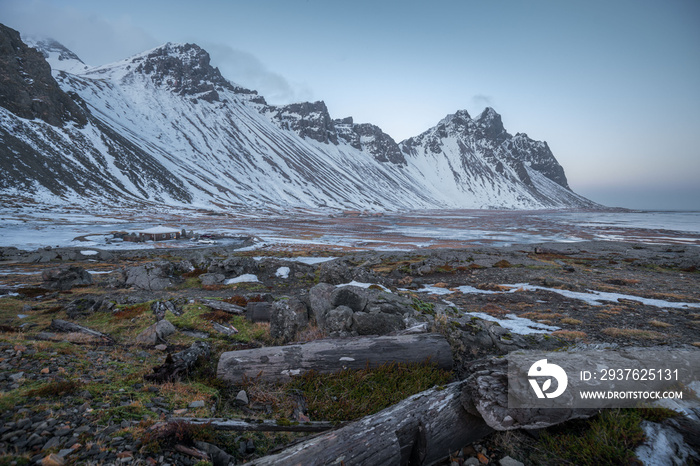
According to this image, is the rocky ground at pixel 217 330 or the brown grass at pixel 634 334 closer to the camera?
the rocky ground at pixel 217 330

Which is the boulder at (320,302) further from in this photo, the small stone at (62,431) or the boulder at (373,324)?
the small stone at (62,431)

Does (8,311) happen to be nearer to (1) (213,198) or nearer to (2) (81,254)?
(2) (81,254)

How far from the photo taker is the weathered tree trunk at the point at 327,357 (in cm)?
654

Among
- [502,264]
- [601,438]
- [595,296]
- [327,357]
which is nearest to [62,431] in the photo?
[327,357]

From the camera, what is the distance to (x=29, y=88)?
11069cm

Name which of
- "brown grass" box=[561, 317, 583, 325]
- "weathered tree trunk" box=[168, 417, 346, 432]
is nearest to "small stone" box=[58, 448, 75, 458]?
"weathered tree trunk" box=[168, 417, 346, 432]

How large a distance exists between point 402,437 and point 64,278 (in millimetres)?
24113

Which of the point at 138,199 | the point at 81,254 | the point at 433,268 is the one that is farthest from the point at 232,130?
the point at 433,268

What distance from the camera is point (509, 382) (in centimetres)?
442

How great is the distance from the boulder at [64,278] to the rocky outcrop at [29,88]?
446 ft

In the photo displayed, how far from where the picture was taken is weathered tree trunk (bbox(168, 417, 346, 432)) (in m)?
4.53

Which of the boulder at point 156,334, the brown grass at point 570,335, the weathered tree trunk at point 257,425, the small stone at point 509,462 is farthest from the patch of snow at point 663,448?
the boulder at point 156,334

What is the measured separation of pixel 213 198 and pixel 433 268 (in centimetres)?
12125

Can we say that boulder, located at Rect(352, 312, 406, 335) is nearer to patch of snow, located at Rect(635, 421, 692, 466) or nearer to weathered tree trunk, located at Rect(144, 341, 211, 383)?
weathered tree trunk, located at Rect(144, 341, 211, 383)
